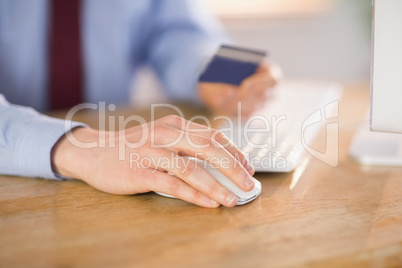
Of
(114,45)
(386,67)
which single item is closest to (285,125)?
(386,67)

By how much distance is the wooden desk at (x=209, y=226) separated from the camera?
1.61ft

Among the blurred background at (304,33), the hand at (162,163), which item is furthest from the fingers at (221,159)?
the blurred background at (304,33)

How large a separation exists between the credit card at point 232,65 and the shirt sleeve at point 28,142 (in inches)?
12.2

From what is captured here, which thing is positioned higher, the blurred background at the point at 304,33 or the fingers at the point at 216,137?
the fingers at the point at 216,137

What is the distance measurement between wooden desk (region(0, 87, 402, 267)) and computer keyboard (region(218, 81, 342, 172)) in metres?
0.03

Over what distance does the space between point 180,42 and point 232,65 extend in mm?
394

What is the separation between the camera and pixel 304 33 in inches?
101

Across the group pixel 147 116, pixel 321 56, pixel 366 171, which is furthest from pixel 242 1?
pixel 366 171

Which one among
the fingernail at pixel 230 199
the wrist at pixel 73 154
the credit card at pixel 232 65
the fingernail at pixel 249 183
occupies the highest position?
the credit card at pixel 232 65

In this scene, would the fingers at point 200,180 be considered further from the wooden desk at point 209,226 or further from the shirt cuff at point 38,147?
the shirt cuff at point 38,147

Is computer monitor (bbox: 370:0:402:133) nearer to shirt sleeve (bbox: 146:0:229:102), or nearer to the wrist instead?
the wrist

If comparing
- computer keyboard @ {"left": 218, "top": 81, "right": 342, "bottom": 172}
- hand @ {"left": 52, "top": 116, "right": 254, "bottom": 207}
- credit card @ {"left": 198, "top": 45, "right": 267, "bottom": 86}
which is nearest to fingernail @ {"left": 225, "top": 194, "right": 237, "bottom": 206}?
hand @ {"left": 52, "top": 116, "right": 254, "bottom": 207}

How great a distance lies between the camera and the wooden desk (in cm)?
49

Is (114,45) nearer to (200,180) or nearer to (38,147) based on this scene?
(38,147)
